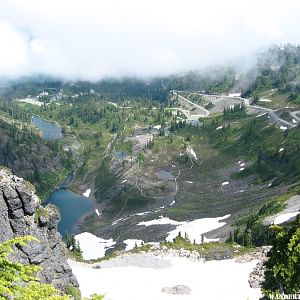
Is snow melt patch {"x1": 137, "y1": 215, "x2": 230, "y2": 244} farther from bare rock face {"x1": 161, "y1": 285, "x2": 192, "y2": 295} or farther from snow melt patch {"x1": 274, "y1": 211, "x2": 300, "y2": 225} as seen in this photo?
bare rock face {"x1": 161, "y1": 285, "x2": 192, "y2": 295}

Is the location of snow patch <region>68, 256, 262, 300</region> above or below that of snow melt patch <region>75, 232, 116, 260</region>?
above

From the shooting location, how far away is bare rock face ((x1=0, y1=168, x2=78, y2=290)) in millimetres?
53219

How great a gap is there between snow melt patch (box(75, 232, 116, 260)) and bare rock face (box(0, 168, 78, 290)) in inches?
4002

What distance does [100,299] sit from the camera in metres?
21.0

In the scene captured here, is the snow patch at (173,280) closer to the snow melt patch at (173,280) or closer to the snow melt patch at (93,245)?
the snow melt patch at (173,280)

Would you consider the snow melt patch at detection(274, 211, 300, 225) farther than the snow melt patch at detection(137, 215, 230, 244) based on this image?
No

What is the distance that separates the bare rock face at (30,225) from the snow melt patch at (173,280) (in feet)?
35.1

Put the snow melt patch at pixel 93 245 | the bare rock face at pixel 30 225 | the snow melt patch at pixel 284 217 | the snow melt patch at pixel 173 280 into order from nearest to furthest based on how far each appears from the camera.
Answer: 1. the bare rock face at pixel 30 225
2. the snow melt patch at pixel 173 280
3. the snow melt patch at pixel 284 217
4. the snow melt patch at pixel 93 245

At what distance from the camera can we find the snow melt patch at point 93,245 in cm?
16738

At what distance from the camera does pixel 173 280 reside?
76.0 meters

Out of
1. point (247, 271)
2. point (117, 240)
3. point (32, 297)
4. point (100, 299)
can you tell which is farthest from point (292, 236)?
point (117, 240)

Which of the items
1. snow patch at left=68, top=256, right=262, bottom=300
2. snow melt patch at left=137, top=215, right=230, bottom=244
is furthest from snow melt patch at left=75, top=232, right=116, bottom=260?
snow patch at left=68, top=256, right=262, bottom=300

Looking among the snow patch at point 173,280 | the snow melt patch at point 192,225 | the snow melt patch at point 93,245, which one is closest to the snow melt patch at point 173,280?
the snow patch at point 173,280

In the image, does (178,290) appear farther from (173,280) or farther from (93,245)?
(93,245)
